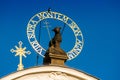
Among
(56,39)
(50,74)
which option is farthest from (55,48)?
(50,74)

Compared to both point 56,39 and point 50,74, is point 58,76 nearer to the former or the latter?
point 50,74

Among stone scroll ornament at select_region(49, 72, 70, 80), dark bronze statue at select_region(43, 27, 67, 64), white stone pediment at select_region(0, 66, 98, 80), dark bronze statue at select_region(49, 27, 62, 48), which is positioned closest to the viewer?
white stone pediment at select_region(0, 66, 98, 80)

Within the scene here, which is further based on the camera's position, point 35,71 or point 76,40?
point 76,40

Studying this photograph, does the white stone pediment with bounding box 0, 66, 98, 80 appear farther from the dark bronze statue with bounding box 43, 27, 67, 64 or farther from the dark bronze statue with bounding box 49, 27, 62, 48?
the dark bronze statue with bounding box 49, 27, 62, 48

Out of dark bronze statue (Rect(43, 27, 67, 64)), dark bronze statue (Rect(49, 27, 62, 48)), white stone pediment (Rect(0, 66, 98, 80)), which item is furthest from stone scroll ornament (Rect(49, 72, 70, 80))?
dark bronze statue (Rect(49, 27, 62, 48))

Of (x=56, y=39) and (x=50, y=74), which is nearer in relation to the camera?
(x=50, y=74)

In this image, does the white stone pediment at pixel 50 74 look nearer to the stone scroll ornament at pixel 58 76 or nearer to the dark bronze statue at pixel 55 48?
the stone scroll ornament at pixel 58 76

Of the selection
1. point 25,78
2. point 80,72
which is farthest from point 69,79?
point 25,78

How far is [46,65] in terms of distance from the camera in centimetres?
1287

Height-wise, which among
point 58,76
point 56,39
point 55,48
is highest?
point 56,39

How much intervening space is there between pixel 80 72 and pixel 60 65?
1.79 ft

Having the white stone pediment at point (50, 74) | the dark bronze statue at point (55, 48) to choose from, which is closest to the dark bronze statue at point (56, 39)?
the dark bronze statue at point (55, 48)

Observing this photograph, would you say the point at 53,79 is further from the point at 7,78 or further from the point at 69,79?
the point at 7,78

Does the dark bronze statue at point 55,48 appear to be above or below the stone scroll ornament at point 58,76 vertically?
above
